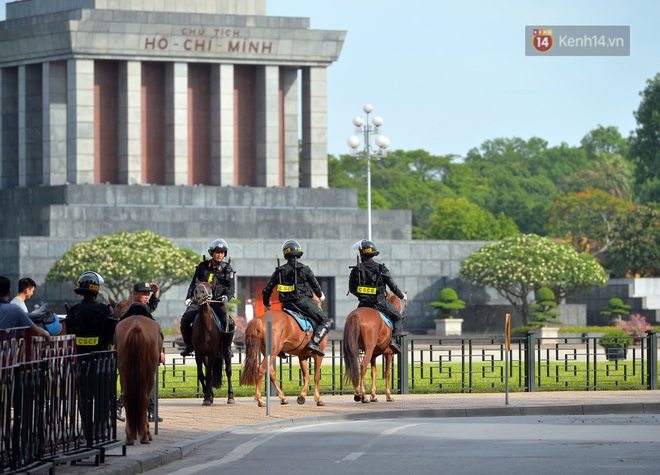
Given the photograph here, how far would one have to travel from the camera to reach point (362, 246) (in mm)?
26641

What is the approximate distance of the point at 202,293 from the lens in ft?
82.5

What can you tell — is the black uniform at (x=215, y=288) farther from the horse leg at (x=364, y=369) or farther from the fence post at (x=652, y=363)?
the fence post at (x=652, y=363)

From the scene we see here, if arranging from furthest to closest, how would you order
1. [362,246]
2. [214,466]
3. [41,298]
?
[41,298]
[362,246]
[214,466]

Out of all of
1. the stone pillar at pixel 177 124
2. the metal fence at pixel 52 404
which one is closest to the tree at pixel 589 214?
the stone pillar at pixel 177 124

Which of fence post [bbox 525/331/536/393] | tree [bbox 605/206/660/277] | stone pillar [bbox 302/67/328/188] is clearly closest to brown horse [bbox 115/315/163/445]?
fence post [bbox 525/331/536/393]

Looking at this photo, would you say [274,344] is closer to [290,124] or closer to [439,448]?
[439,448]

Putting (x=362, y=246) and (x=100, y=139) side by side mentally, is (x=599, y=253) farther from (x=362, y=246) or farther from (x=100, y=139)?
(x=362, y=246)

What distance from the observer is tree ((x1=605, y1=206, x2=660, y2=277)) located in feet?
274

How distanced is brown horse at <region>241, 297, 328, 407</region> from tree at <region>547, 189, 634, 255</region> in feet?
233

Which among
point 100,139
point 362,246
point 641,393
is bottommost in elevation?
point 641,393

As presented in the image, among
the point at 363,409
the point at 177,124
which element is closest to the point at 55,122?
the point at 177,124

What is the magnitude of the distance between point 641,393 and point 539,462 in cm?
1226

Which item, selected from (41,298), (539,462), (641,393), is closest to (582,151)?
(41,298)

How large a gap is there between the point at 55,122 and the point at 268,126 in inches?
338
